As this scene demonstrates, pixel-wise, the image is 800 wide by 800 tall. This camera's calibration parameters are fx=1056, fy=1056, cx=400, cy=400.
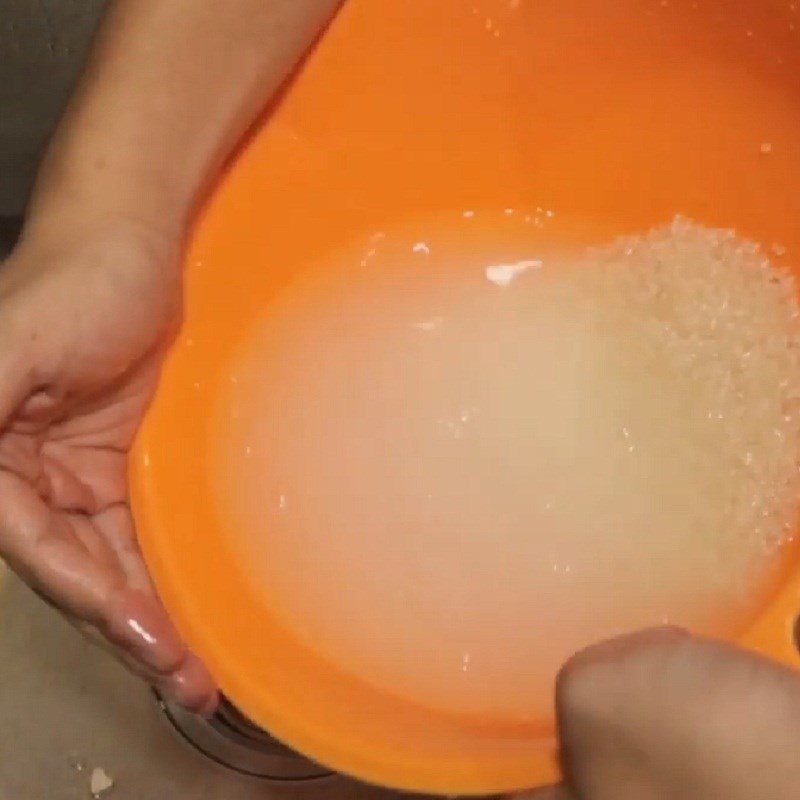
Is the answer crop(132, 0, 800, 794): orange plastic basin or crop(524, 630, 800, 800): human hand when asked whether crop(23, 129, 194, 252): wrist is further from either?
crop(524, 630, 800, 800): human hand

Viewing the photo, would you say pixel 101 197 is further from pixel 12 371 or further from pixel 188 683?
pixel 188 683

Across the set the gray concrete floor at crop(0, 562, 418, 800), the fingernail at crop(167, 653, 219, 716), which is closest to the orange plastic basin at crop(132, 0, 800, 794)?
the fingernail at crop(167, 653, 219, 716)

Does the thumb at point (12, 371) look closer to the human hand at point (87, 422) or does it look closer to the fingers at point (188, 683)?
the human hand at point (87, 422)

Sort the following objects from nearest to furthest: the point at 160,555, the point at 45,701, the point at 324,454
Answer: the point at 160,555, the point at 324,454, the point at 45,701

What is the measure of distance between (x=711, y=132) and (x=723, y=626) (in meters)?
0.32

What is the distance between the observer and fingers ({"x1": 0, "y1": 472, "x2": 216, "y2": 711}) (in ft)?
1.69

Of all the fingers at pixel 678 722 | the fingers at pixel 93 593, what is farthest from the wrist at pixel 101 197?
the fingers at pixel 678 722

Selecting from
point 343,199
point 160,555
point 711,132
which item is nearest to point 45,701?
point 160,555

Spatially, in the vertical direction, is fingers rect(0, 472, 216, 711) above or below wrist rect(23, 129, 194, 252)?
below

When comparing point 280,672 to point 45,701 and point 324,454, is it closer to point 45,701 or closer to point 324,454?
point 324,454

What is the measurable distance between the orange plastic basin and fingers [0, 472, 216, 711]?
24mm

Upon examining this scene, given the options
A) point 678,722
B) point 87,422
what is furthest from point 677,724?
point 87,422

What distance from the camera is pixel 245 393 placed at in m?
0.68

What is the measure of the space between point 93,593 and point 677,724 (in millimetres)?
281
